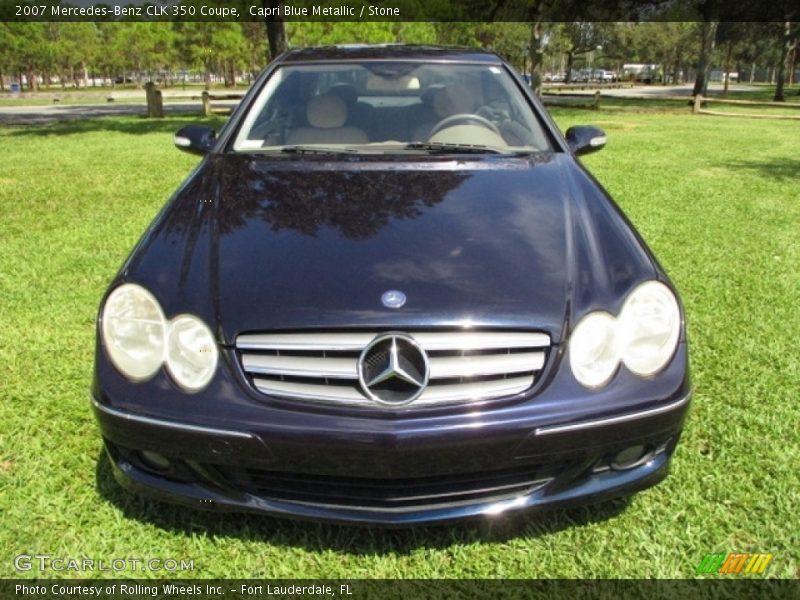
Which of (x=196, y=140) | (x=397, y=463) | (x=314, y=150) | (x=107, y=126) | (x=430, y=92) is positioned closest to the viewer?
(x=397, y=463)

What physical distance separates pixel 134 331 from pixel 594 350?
50.2 inches

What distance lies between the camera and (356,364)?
5.67ft

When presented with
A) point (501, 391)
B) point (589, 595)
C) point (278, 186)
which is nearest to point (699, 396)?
point (589, 595)

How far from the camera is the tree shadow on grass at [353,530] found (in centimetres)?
201

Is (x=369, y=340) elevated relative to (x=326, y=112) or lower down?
lower down

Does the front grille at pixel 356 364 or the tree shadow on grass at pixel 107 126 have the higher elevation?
the front grille at pixel 356 364

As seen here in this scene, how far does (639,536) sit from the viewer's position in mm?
2059

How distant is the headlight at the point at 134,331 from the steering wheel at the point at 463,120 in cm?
168

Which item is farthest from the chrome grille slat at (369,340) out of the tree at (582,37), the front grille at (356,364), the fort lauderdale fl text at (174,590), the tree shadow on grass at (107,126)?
the tree at (582,37)

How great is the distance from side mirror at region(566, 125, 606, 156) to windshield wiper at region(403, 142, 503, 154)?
0.58 m

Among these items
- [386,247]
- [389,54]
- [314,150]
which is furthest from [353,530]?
[389,54]

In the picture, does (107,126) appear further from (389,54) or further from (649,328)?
(649,328)

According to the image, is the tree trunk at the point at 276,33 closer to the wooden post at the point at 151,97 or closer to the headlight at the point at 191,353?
the wooden post at the point at 151,97

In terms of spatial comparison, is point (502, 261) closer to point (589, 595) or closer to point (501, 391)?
point (501, 391)
